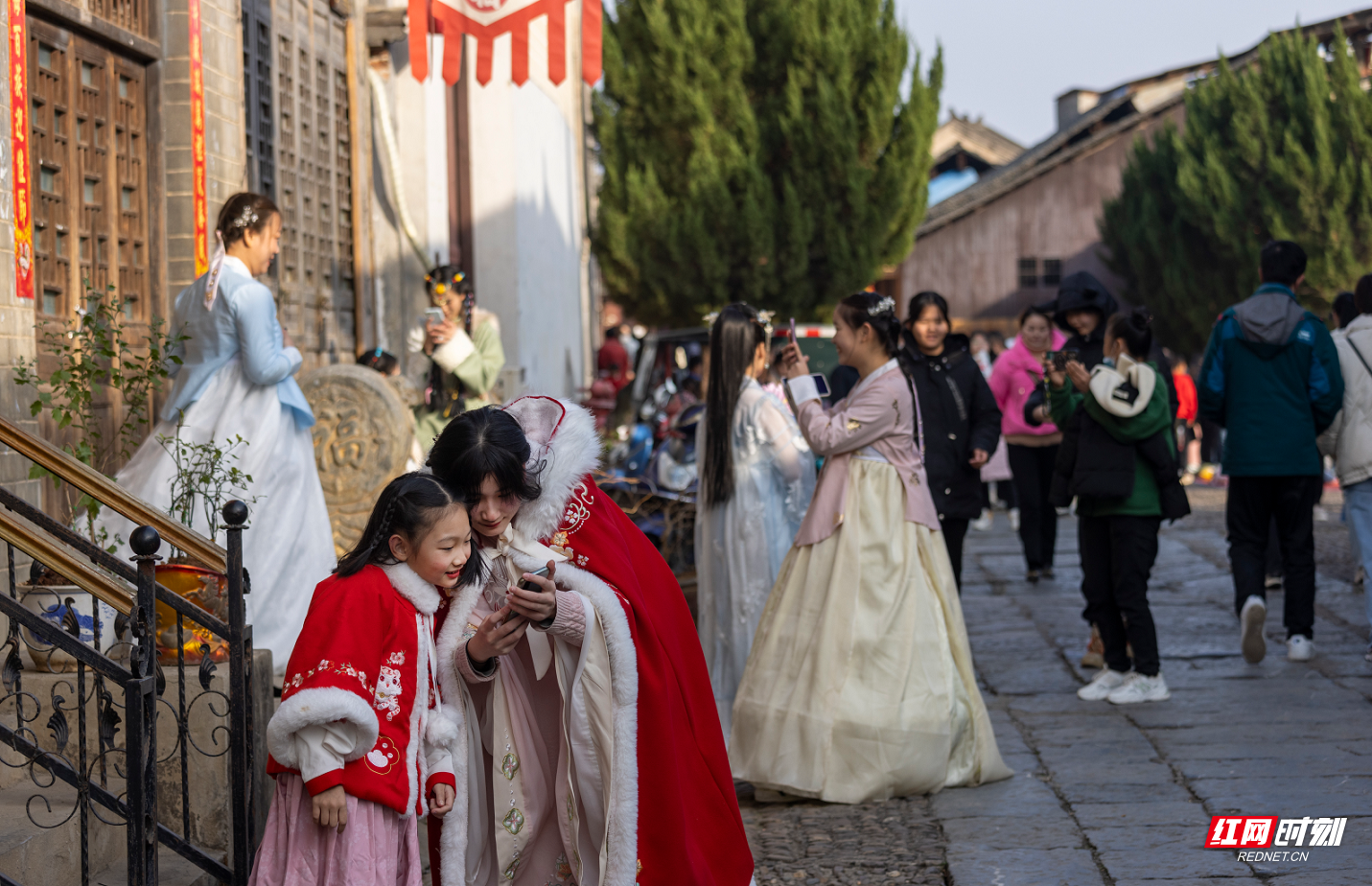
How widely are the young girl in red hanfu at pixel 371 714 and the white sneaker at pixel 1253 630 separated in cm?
457

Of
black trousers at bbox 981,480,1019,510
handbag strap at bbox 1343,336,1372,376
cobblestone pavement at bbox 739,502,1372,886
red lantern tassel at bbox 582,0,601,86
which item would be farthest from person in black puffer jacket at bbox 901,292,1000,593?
black trousers at bbox 981,480,1019,510

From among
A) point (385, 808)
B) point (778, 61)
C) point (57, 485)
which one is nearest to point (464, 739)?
point (385, 808)

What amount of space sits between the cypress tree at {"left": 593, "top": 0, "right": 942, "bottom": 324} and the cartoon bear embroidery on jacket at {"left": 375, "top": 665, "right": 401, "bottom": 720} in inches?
583

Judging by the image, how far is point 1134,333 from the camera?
5965mm

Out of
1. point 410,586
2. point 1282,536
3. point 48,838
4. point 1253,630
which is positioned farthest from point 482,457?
point 1282,536

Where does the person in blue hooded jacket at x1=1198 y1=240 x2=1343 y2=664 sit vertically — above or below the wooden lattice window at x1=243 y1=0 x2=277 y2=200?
below

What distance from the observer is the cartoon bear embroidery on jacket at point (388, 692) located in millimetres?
2947

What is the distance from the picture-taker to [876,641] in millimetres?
4859

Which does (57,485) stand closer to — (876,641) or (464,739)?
(464,739)

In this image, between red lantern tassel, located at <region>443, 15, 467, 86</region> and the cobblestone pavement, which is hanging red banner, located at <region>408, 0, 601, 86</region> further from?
the cobblestone pavement

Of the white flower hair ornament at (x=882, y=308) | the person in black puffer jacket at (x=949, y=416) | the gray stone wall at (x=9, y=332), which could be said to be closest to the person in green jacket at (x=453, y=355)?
the person in black puffer jacket at (x=949, y=416)

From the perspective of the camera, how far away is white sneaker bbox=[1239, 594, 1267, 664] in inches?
251

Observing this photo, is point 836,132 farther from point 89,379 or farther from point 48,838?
point 48,838

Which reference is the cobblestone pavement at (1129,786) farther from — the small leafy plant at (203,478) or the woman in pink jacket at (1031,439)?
the small leafy plant at (203,478)
